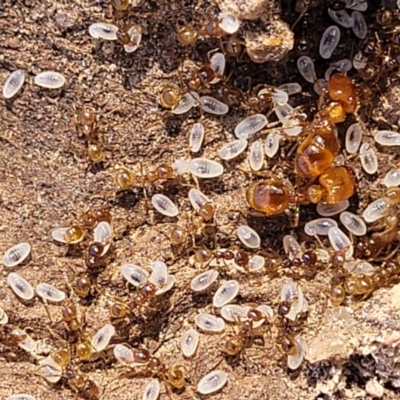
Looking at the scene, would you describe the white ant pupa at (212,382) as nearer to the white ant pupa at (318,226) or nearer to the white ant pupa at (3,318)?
the white ant pupa at (318,226)

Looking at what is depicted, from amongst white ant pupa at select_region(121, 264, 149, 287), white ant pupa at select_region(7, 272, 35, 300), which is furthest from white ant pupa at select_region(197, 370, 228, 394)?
white ant pupa at select_region(7, 272, 35, 300)

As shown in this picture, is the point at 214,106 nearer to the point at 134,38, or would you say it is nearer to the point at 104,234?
the point at 134,38

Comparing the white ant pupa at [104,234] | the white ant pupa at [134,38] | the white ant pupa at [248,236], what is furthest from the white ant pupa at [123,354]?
the white ant pupa at [134,38]

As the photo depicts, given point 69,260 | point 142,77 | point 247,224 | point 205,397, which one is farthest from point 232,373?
point 142,77

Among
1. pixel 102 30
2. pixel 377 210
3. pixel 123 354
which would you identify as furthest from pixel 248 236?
pixel 102 30

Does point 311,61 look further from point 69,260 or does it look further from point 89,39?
point 69,260

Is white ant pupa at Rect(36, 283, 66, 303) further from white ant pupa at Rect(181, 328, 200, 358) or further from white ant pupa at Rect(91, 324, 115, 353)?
white ant pupa at Rect(181, 328, 200, 358)

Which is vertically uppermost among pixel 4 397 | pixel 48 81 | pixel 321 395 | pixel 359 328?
pixel 48 81
